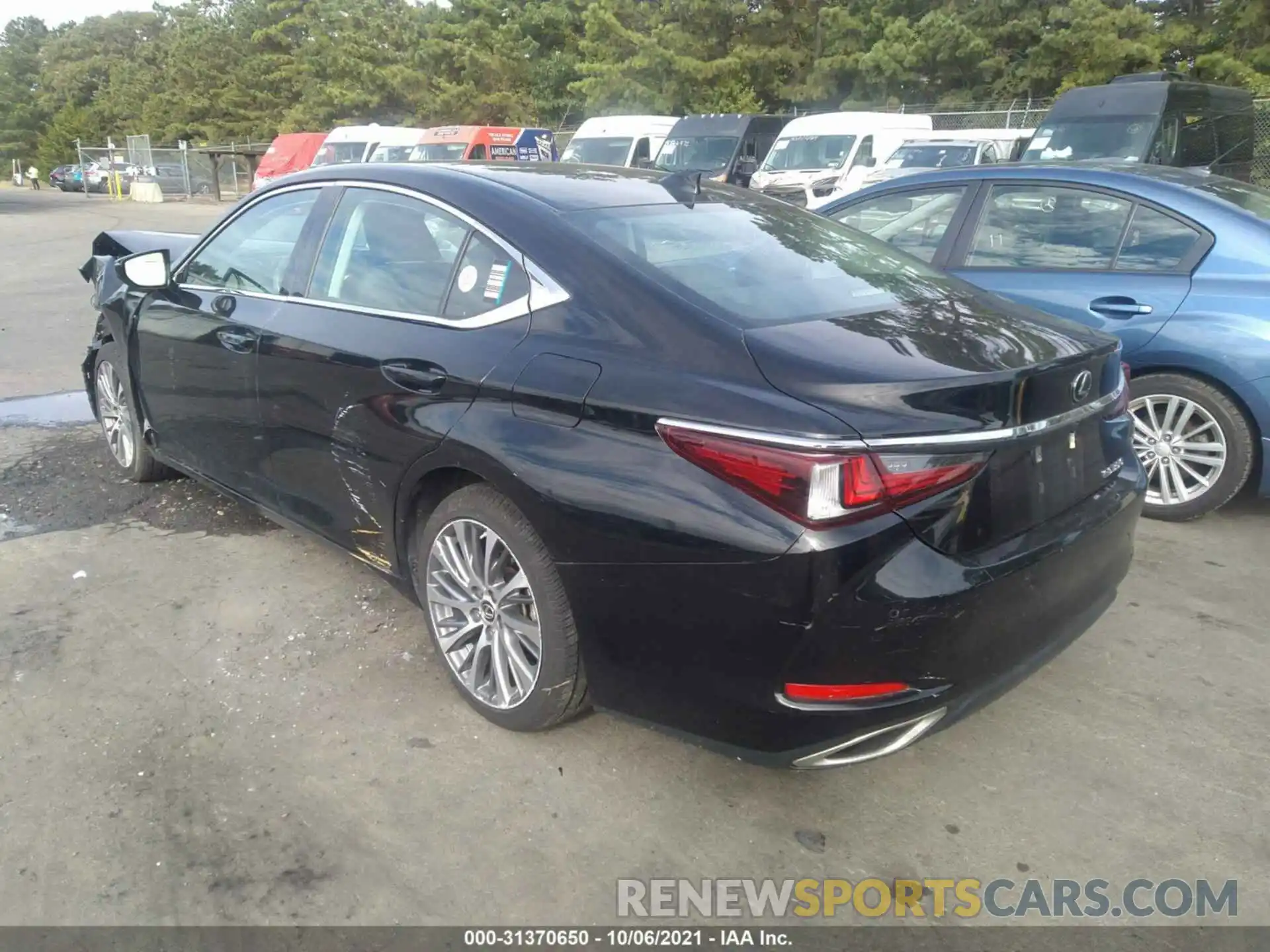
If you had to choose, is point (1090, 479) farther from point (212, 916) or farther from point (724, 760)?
point (212, 916)

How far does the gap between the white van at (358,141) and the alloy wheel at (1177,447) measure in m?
24.9

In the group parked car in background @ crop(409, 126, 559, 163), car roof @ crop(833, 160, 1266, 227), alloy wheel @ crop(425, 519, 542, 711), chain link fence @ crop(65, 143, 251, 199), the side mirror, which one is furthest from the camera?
chain link fence @ crop(65, 143, 251, 199)

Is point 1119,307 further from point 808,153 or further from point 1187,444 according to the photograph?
point 808,153

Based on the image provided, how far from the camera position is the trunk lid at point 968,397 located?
242 centimetres

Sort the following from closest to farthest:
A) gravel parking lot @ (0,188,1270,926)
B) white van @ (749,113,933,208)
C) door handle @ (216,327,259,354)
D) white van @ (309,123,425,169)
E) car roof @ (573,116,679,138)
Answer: gravel parking lot @ (0,188,1270,926) → door handle @ (216,327,259,354) → white van @ (749,113,933,208) → car roof @ (573,116,679,138) → white van @ (309,123,425,169)

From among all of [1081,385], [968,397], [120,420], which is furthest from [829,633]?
[120,420]

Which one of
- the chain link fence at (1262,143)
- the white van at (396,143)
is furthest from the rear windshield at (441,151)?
the chain link fence at (1262,143)

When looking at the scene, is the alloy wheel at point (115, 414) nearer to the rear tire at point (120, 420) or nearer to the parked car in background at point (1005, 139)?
the rear tire at point (120, 420)

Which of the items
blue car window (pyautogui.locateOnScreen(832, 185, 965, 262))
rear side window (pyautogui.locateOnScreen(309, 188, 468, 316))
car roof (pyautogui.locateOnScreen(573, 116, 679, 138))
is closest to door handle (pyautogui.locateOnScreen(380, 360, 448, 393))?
rear side window (pyautogui.locateOnScreen(309, 188, 468, 316))

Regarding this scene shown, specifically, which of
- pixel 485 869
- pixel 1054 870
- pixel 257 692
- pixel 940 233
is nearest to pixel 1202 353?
pixel 940 233

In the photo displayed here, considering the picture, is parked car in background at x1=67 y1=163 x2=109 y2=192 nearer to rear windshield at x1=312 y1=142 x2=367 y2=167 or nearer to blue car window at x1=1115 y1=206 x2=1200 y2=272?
rear windshield at x1=312 y1=142 x2=367 y2=167

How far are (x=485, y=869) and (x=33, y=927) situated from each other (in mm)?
1052

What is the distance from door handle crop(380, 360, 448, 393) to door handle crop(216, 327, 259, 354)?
34.8 inches

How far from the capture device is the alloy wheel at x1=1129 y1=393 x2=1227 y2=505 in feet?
15.7
